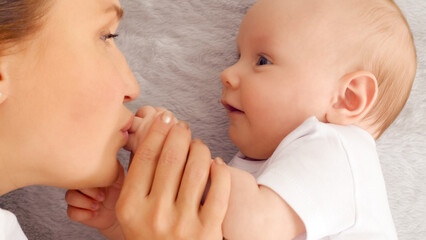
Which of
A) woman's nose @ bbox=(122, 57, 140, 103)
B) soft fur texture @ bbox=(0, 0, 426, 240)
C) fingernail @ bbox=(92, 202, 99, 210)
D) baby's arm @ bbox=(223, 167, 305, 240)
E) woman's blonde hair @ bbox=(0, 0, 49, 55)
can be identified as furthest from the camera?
soft fur texture @ bbox=(0, 0, 426, 240)

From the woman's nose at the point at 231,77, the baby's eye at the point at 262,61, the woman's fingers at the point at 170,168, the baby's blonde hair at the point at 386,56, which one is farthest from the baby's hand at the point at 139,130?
the baby's blonde hair at the point at 386,56

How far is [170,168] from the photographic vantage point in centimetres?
107

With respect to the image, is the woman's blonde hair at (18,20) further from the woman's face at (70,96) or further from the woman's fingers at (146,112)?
the woman's fingers at (146,112)

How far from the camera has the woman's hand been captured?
3.38 ft

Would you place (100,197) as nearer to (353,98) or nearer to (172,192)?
(172,192)

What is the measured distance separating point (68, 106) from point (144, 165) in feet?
0.78

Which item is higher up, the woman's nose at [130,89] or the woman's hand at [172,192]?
the woman's nose at [130,89]

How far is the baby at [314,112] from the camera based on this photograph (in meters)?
1.04

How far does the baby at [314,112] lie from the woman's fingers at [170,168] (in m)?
0.14

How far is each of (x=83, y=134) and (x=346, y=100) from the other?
739 mm

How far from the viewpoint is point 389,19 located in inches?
52.2

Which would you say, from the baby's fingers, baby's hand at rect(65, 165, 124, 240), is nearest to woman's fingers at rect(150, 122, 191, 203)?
baby's hand at rect(65, 165, 124, 240)

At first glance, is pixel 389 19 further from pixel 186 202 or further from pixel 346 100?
pixel 186 202

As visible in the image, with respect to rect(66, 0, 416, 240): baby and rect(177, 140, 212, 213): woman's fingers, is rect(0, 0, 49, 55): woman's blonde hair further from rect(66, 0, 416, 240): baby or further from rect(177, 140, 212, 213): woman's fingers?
rect(66, 0, 416, 240): baby
